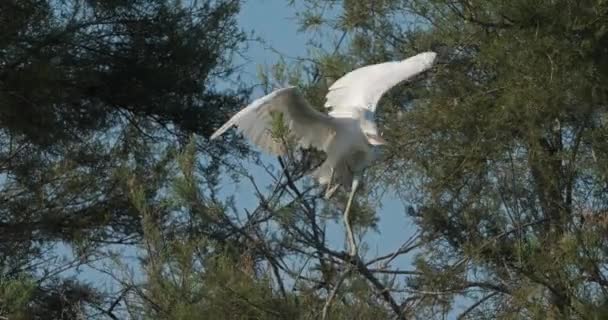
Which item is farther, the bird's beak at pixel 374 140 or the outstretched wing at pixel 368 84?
the outstretched wing at pixel 368 84

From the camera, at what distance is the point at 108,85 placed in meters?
7.31

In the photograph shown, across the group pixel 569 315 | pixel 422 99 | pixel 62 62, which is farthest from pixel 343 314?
pixel 62 62

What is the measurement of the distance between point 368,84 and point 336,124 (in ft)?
1.25

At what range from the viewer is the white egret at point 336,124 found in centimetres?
455

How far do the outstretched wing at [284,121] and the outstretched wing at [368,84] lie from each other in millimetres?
→ 123

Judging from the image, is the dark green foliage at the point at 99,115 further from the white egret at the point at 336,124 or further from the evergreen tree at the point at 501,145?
the white egret at the point at 336,124

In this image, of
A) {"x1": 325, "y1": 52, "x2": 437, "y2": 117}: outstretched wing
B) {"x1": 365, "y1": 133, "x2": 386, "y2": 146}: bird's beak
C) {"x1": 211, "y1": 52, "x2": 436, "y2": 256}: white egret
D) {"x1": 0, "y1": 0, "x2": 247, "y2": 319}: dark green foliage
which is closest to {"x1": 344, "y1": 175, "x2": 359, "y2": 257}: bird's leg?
{"x1": 211, "y1": 52, "x2": 436, "y2": 256}: white egret

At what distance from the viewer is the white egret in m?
4.55

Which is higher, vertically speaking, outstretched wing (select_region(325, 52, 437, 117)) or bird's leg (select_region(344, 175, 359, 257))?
outstretched wing (select_region(325, 52, 437, 117))

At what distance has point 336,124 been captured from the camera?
489 cm

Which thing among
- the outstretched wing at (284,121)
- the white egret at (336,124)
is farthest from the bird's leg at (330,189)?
the outstretched wing at (284,121)

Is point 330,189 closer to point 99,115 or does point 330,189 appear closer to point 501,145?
point 501,145

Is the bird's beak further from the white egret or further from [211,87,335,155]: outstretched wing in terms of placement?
[211,87,335,155]: outstretched wing

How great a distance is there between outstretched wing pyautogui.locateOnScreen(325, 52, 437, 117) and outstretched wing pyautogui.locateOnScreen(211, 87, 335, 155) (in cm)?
12
